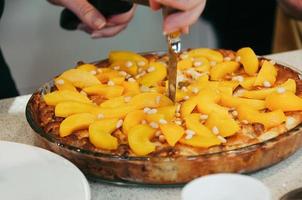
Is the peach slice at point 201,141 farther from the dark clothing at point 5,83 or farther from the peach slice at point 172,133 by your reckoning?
the dark clothing at point 5,83

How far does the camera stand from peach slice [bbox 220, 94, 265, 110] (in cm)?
120

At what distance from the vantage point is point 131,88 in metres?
1.35

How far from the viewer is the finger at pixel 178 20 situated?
118 cm

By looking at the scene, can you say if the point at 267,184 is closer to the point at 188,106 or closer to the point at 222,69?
the point at 188,106

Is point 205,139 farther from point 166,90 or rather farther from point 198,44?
point 198,44

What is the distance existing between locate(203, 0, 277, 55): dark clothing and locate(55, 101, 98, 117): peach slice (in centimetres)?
212

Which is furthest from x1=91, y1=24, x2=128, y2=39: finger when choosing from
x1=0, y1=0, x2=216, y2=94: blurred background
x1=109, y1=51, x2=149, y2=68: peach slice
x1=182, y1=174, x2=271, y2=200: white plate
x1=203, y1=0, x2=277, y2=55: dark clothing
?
x1=203, y1=0, x2=277, y2=55: dark clothing

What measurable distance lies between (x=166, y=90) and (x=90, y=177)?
0.32 metres

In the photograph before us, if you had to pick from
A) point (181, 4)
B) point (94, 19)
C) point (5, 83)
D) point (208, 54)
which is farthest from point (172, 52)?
point (5, 83)

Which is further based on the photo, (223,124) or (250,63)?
(250,63)

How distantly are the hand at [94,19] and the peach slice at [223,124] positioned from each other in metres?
0.68

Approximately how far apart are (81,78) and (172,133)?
383 millimetres

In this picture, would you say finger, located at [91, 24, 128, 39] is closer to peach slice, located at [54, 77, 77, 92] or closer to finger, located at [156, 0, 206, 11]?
peach slice, located at [54, 77, 77, 92]

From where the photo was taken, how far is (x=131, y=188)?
1.10 m
